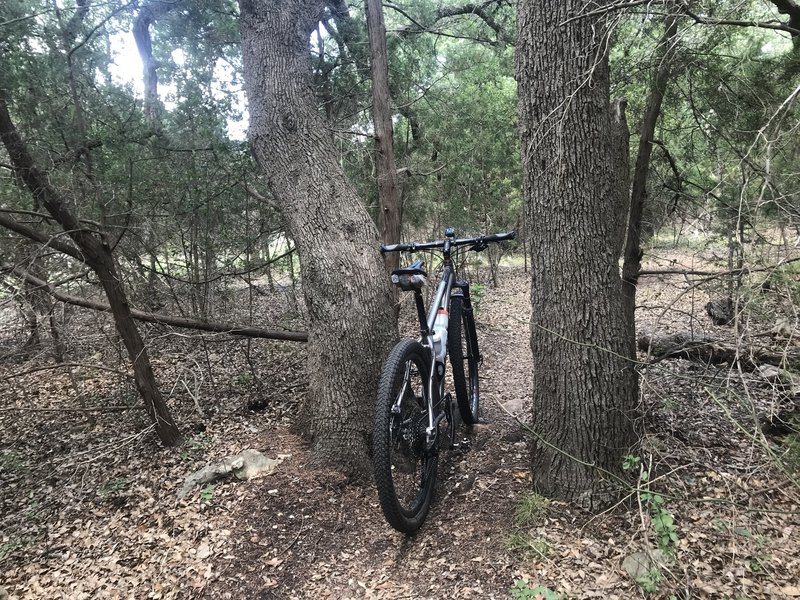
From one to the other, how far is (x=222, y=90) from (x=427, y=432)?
20.5 ft

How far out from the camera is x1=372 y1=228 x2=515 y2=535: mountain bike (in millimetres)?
2504

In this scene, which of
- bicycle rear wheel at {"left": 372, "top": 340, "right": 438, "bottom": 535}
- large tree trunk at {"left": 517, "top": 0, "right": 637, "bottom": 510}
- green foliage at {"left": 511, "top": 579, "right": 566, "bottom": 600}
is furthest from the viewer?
large tree trunk at {"left": 517, "top": 0, "right": 637, "bottom": 510}

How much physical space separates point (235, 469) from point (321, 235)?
1820 millimetres

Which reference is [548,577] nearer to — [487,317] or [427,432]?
[427,432]

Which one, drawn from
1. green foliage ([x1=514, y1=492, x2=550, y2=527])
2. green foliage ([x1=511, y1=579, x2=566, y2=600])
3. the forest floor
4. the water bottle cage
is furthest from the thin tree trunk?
green foliage ([x1=511, y1=579, x2=566, y2=600])

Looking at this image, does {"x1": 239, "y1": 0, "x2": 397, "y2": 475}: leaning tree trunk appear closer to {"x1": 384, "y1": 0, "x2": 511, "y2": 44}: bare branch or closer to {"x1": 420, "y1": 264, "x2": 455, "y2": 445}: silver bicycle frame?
{"x1": 420, "y1": 264, "x2": 455, "y2": 445}: silver bicycle frame

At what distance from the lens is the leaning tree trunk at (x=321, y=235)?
3391mm

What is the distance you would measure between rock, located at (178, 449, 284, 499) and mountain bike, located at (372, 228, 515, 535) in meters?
0.97

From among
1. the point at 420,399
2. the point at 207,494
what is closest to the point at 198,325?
the point at 207,494

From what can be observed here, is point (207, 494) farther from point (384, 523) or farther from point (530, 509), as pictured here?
point (530, 509)

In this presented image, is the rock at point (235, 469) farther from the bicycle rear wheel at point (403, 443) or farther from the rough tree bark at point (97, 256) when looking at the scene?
the bicycle rear wheel at point (403, 443)

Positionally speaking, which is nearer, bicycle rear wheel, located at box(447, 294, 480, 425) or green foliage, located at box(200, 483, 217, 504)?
green foliage, located at box(200, 483, 217, 504)

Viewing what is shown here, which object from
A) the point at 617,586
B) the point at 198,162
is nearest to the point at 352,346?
the point at 617,586

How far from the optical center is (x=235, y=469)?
11.4 feet
